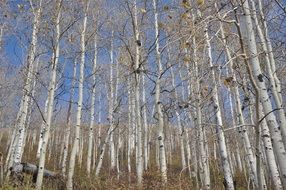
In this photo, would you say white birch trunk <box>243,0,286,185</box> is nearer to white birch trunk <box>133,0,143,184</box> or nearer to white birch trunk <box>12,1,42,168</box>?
white birch trunk <box>133,0,143,184</box>

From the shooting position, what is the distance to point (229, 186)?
9.65 meters

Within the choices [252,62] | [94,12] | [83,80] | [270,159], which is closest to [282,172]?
[252,62]

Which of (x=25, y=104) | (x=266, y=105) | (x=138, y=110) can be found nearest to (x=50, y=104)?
(x=25, y=104)

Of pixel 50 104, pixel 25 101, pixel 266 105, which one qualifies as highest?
pixel 25 101

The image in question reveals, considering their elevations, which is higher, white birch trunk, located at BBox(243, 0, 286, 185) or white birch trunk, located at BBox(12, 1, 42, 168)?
white birch trunk, located at BBox(12, 1, 42, 168)

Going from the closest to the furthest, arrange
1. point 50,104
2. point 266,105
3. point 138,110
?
point 266,105 < point 50,104 < point 138,110

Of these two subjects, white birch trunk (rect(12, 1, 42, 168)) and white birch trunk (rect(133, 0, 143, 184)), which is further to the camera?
white birch trunk (rect(12, 1, 42, 168))

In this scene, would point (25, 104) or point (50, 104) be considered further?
point (25, 104)

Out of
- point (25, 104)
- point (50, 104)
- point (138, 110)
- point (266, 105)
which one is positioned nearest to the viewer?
point (266, 105)

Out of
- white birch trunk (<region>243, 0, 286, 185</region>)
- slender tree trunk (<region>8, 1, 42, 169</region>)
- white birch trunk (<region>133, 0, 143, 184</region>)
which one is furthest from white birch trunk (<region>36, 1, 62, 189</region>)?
white birch trunk (<region>243, 0, 286, 185</region>)

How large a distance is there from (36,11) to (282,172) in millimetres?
11954

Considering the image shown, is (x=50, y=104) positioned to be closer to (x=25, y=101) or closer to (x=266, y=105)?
(x=25, y=101)

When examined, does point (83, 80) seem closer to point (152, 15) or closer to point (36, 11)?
point (36, 11)

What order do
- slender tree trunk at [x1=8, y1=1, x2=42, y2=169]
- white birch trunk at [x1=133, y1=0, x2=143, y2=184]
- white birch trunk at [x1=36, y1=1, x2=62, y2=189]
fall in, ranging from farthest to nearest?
slender tree trunk at [x1=8, y1=1, x2=42, y2=169] → white birch trunk at [x1=133, y1=0, x2=143, y2=184] → white birch trunk at [x1=36, y1=1, x2=62, y2=189]
